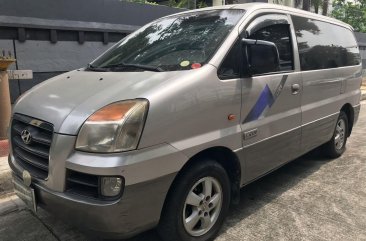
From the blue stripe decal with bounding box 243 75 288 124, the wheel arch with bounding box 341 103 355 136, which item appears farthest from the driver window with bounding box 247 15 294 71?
the wheel arch with bounding box 341 103 355 136

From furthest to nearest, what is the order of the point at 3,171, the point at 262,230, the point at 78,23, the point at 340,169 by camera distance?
1. the point at 78,23
2. the point at 340,169
3. the point at 3,171
4. the point at 262,230

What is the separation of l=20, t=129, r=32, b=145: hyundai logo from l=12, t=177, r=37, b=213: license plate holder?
34cm

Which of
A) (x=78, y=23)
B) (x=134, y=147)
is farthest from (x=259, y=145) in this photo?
(x=78, y=23)

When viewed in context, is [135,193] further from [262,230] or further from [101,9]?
[101,9]

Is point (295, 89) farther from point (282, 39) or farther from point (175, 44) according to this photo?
point (175, 44)

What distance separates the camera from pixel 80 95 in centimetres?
277

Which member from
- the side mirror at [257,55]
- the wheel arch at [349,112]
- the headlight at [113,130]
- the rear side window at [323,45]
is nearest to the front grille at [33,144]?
the headlight at [113,130]

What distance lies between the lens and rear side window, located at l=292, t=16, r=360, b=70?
166 inches

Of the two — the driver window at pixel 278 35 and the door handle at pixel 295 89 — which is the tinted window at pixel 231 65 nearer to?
the driver window at pixel 278 35

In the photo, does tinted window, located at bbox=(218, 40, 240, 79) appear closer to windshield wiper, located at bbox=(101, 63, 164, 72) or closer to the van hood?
the van hood

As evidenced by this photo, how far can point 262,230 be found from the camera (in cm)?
335

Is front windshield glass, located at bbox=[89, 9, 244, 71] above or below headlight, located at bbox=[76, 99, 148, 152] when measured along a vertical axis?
above

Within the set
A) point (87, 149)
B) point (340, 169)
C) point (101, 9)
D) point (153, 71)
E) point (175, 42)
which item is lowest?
point (340, 169)

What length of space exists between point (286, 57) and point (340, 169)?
1946 mm
